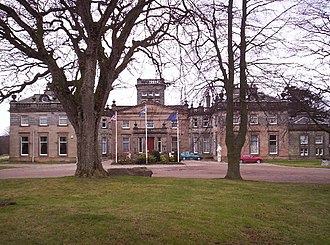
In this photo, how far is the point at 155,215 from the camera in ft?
28.2

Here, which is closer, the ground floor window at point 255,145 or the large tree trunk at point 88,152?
the large tree trunk at point 88,152

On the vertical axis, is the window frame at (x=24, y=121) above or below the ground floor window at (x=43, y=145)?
above

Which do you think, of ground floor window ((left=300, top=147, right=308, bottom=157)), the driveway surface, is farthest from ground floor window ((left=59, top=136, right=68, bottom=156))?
ground floor window ((left=300, top=147, right=308, bottom=157))

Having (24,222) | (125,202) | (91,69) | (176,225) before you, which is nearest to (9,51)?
(91,69)

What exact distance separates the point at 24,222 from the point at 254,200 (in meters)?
6.76

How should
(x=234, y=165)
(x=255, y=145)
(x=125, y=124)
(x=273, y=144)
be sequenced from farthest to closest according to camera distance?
(x=125, y=124) < (x=273, y=144) < (x=255, y=145) < (x=234, y=165)

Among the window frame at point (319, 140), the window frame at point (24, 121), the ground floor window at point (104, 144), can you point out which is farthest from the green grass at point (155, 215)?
the window frame at point (319, 140)

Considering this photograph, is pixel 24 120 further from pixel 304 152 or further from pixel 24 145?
pixel 304 152

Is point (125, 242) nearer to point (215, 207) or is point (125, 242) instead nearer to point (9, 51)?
point (215, 207)

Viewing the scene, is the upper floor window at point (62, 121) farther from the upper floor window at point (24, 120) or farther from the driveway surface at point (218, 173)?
the driveway surface at point (218, 173)

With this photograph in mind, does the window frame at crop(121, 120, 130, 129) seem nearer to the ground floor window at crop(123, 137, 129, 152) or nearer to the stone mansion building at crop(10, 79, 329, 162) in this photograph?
the stone mansion building at crop(10, 79, 329, 162)

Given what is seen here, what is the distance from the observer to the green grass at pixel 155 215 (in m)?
7.14

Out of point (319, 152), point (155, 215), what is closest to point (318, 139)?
point (319, 152)

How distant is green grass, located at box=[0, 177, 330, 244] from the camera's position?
7141mm
